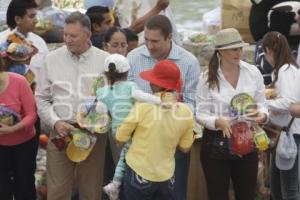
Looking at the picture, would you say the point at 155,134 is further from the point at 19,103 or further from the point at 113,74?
the point at 19,103

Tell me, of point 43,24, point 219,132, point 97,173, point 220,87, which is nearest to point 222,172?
point 219,132

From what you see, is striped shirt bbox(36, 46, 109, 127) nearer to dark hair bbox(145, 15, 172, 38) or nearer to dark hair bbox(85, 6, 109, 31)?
dark hair bbox(145, 15, 172, 38)

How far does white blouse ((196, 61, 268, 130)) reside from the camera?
13.9 ft

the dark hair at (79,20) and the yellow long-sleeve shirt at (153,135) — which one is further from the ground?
the dark hair at (79,20)

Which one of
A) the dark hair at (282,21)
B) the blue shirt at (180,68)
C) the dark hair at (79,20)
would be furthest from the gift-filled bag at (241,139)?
the dark hair at (282,21)

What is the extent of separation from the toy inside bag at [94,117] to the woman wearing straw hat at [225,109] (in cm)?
65

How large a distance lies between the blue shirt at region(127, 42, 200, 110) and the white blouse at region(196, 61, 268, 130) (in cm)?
14

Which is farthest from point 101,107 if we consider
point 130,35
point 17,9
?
point 130,35

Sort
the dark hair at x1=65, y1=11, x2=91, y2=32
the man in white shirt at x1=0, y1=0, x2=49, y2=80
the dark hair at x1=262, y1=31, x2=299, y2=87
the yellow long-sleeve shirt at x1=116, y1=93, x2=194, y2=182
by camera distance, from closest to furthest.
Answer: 1. the yellow long-sleeve shirt at x1=116, y1=93, x2=194, y2=182
2. the dark hair at x1=65, y1=11, x2=91, y2=32
3. the dark hair at x1=262, y1=31, x2=299, y2=87
4. the man in white shirt at x1=0, y1=0, x2=49, y2=80

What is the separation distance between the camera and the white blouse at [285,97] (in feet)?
14.6

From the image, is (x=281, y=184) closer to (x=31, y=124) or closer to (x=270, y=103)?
(x=270, y=103)

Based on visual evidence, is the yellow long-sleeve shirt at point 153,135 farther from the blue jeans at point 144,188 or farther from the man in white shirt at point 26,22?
the man in white shirt at point 26,22

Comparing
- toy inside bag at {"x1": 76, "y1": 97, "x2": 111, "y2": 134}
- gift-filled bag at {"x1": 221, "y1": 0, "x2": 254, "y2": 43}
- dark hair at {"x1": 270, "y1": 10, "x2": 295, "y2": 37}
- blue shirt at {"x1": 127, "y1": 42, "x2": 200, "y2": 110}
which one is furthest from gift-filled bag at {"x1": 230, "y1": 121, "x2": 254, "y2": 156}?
gift-filled bag at {"x1": 221, "y1": 0, "x2": 254, "y2": 43}

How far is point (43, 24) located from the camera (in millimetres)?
6223
